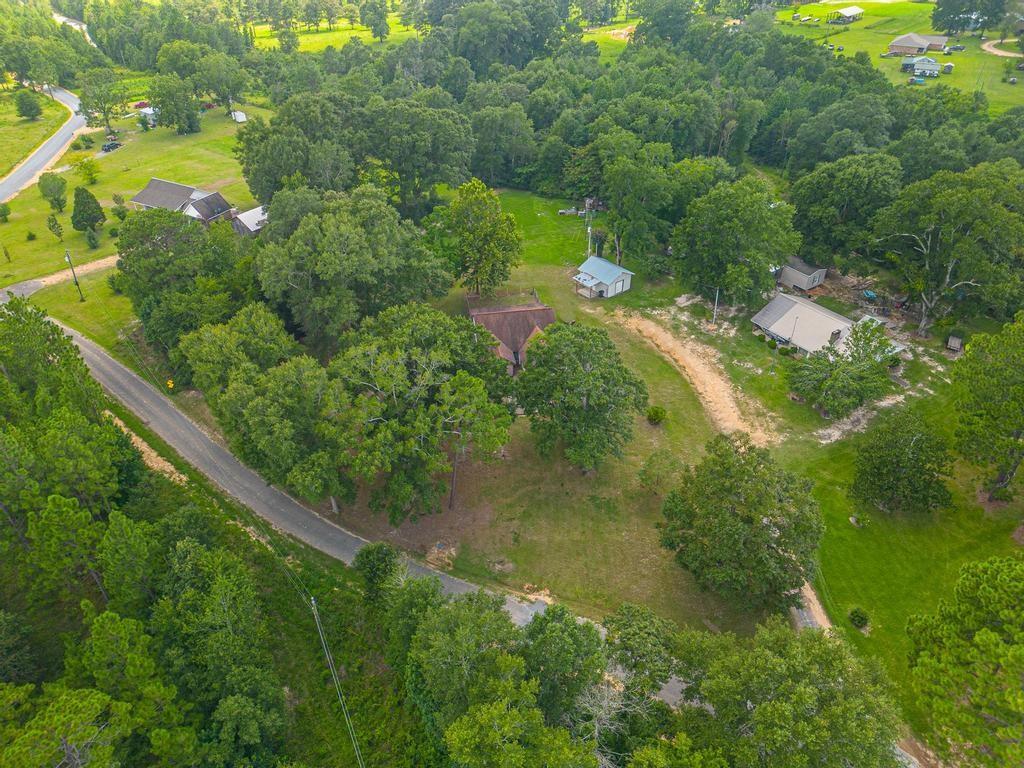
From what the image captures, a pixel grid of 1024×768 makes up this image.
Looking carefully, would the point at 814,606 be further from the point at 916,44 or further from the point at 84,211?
the point at 916,44

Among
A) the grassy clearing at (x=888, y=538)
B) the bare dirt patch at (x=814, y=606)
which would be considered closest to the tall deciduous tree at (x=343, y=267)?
the grassy clearing at (x=888, y=538)

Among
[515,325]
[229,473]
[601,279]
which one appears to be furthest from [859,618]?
[229,473]

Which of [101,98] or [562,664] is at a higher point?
[101,98]

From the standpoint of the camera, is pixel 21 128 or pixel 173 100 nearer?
pixel 173 100

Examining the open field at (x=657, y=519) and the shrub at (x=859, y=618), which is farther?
the open field at (x=657, y=519)

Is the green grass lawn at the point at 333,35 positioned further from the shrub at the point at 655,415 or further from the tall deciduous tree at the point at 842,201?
the shrub at the point at 655,415

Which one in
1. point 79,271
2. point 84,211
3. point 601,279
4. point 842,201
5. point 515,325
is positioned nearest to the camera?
point 515,325

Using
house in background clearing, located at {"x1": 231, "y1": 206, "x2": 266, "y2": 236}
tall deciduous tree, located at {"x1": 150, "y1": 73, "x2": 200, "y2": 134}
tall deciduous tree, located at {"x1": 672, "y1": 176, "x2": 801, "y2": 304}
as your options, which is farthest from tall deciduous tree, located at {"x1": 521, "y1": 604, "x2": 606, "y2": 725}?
tall deciduous tree, located at {"x1": 150, "y1": 73, "x2": 200, "y2": 134}
